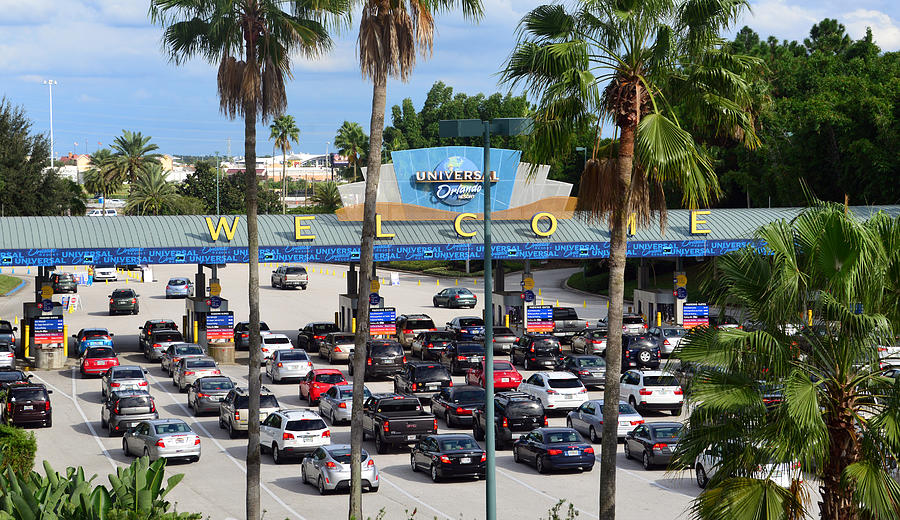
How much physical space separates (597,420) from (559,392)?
183 inches

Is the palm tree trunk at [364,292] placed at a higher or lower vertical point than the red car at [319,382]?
higher


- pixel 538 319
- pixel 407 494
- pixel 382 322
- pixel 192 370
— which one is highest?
pixel 538 319

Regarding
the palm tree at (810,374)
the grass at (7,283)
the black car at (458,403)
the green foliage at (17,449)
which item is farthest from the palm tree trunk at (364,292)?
the grass at (7,283)

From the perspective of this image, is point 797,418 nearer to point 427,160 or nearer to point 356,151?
point 427,160

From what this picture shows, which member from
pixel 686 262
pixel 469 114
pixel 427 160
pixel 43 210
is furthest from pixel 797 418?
pixel 469 114

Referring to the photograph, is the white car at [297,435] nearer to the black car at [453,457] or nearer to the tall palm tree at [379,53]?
the black car at [453,457]

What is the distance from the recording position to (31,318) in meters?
50.2

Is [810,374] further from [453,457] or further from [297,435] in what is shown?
[297,435]

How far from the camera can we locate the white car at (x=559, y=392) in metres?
37.7

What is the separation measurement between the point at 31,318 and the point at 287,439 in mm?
24304

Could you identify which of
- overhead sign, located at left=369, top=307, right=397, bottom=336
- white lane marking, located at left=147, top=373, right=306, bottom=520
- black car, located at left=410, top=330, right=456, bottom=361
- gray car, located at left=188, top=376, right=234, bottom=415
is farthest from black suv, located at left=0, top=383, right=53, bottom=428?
overhead sign, located at left=369, top=307, right=397, bottom=336

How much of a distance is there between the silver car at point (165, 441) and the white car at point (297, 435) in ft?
6.57

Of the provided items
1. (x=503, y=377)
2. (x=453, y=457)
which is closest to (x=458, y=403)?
(x=503, y=377)

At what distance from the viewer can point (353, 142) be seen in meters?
121
